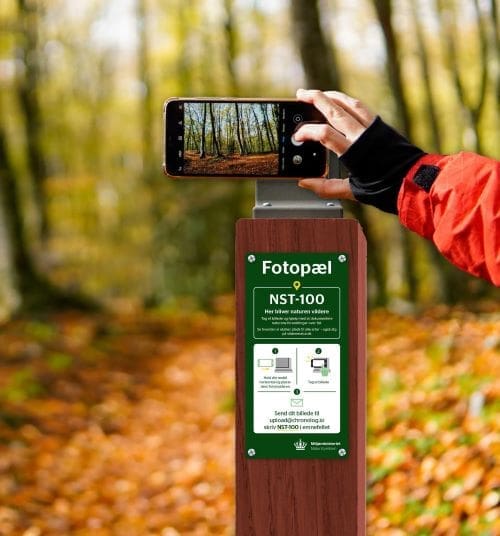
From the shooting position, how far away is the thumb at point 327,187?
219 cm

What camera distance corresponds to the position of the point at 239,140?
2246 millimetres

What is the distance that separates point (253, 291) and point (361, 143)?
0.50 meters

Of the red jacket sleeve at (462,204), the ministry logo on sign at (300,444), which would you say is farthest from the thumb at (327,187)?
the ministry logo on sign at (300,444)

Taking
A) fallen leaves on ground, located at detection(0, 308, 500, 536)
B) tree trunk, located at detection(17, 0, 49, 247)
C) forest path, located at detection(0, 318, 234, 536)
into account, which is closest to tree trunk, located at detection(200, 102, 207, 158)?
fallen leaves on ground, located at detection(0, 308, 500, 536)

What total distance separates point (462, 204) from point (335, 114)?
432 mm

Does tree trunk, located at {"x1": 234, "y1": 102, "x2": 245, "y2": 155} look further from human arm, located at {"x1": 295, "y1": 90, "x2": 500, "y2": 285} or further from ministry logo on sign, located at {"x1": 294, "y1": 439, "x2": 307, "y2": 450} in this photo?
ministry logo on sign, located at {"x1": 294, "y1": 439, "x2": 307, "y2": 450}

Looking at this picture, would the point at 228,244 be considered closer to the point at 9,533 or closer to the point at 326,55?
the point at 326,55

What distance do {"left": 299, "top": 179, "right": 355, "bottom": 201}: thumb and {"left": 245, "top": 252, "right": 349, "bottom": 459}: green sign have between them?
0.16 metres

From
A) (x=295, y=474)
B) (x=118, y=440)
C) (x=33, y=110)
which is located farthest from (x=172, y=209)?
(x=295, y=474)

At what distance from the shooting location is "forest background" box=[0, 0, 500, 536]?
252 inches

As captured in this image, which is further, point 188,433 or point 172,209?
point 172,209

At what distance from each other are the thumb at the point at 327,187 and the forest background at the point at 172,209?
2401 millimetres

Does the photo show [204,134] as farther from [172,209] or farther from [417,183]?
[172,209]

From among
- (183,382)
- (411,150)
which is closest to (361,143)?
(411,150)
